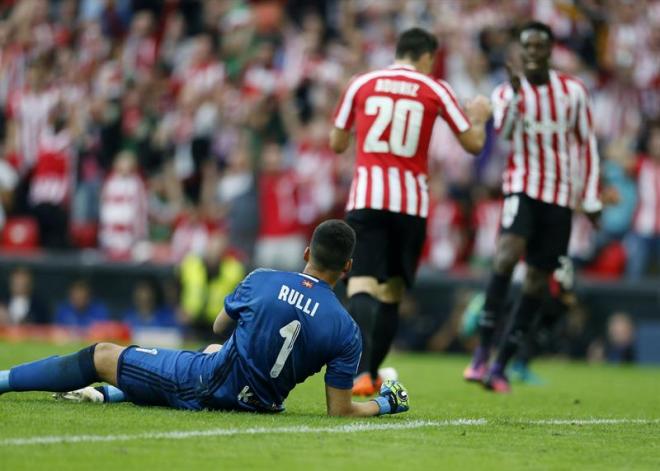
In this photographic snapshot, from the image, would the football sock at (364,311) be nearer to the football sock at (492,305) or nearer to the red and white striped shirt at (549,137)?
the football sock at (492,305)

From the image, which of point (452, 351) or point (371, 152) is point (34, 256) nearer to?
point (452, 351)

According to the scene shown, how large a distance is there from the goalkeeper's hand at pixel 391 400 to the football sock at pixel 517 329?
114 inches

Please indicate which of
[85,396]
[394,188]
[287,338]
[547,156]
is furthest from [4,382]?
[547,156]

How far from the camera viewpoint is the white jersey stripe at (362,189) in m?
9.38

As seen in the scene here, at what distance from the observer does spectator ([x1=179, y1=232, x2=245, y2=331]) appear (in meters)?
18.0

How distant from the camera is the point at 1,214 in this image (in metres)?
19.5

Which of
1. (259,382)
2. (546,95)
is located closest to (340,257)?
(259,382)

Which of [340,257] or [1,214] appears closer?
[340,257]

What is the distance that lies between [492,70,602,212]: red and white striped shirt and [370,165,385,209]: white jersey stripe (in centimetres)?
138

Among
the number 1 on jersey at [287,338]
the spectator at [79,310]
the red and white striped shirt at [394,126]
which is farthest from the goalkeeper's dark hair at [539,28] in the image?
the spectator at [79,310]

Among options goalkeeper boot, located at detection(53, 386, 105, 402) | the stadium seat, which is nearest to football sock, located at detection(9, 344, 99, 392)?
goalkeeper boot, located at detection(53, 386, 105, 402)

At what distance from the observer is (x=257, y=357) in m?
6.93

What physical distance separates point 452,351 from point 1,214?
22.2ft

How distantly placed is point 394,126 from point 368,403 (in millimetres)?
2541
